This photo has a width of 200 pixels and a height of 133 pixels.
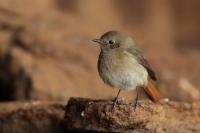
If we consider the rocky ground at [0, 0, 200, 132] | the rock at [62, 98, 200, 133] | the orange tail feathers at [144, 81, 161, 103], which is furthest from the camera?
the rocky ground at [0, 0, 200, 132]

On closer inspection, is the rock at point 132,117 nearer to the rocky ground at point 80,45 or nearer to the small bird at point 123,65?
the small bird at point 123,65

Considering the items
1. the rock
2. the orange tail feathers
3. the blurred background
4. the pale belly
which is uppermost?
the blurred background

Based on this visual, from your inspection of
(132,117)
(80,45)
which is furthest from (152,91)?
(80,45)

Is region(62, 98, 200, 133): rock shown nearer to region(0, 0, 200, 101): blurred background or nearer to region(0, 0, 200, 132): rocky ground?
region(0, 0, 200, 132): rocky ground

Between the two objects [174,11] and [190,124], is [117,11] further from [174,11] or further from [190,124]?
[190,124]

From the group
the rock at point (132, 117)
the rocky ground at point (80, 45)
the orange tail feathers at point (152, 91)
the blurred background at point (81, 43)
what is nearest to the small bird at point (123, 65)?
the orange tail feathers at point (152, 91)

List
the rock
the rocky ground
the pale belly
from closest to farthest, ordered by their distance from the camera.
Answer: the rock, the pale belly, the rocky ground

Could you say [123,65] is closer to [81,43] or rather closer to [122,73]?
[122,73]

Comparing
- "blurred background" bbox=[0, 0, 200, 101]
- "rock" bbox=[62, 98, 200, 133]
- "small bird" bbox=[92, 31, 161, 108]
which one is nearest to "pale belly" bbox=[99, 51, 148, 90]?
"small bird" bbox=[92, 31, 161, 108]
